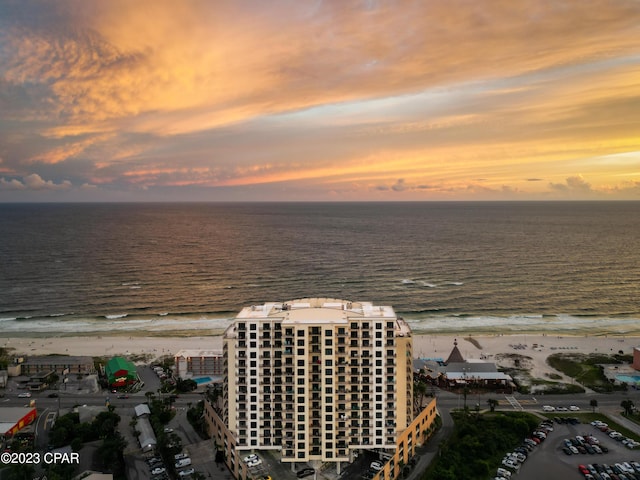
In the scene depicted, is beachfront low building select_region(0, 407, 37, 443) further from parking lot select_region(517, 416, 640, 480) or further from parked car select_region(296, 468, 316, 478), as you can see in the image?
parking lot select_region(517, 416, 640, 480)

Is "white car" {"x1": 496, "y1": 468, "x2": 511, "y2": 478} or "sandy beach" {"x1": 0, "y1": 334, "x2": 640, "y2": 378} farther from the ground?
"sandy beach" {"x1": 0, "y1": 334, "x2": 640, "y2": 378}

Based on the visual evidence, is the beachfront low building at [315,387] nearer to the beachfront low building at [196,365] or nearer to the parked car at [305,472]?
the parked car at [305,472]

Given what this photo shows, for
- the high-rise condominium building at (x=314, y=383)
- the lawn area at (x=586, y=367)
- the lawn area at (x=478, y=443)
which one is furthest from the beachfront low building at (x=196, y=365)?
the lawn area at (x=586, y=367)

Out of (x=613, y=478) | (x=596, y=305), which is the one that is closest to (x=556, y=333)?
(x=596, y=305)

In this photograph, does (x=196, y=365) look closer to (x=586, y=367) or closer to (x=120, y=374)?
(x=120, y=374)

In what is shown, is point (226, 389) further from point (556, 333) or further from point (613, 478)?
point (556, 333)

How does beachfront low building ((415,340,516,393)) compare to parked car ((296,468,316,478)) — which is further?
beachfront low building ((415,340,516,393))

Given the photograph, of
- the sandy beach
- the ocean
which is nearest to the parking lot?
the sandy beach

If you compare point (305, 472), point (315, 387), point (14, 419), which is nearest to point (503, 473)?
point (305, 472)
